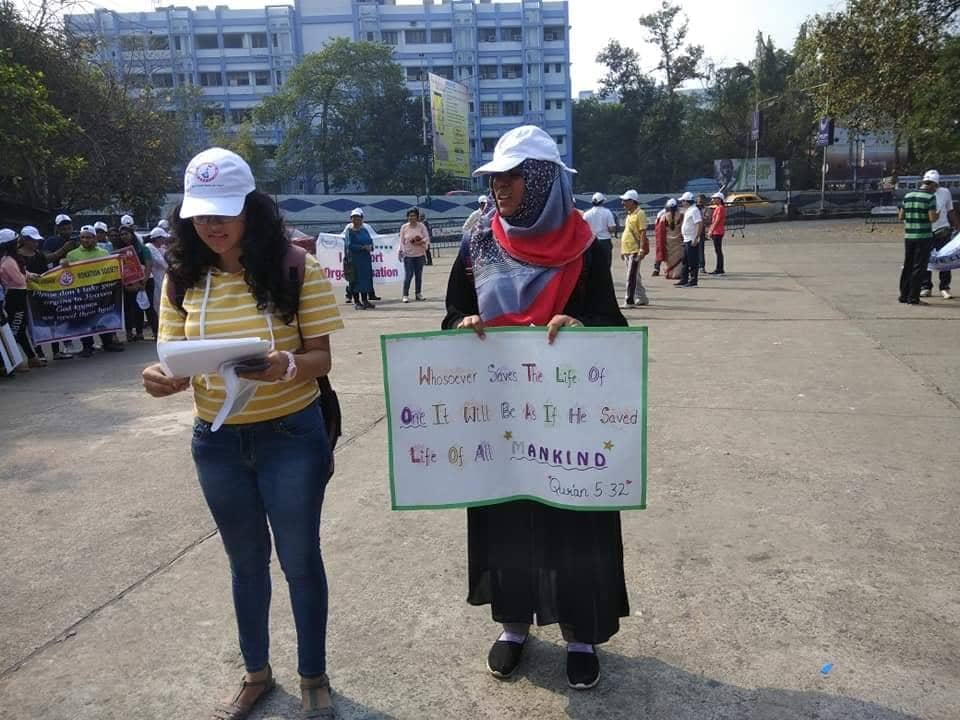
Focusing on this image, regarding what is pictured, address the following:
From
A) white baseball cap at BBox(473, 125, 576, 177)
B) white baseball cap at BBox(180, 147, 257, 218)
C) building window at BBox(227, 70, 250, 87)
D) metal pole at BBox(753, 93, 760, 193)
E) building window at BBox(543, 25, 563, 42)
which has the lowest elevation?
white baseball cap at BBox(180, 147, 257, 218)

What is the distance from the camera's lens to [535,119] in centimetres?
7812

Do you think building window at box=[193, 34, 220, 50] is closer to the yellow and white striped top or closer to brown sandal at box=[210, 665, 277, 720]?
the yellow and white striped top

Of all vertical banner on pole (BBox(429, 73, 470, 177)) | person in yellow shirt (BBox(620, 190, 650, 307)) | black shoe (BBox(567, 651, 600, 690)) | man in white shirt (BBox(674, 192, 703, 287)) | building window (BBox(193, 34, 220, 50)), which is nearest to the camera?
black shoe (BBox(567, 651, 600, 690))

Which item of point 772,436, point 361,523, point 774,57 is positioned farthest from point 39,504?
point 774,57

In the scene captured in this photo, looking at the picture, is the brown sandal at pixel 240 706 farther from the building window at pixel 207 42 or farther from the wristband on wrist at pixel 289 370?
the building window at pixel 207 42

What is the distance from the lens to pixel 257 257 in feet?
7.74

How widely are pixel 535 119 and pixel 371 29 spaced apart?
1874 cm

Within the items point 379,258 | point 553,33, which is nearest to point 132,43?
point 379,258

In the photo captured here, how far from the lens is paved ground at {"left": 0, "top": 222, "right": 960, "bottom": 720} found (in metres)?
2.75

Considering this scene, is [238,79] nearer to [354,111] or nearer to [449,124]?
[354,111]

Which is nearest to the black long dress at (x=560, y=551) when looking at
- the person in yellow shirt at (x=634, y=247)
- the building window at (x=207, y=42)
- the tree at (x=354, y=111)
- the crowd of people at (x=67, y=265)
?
the crowd of people at (x=67, y=265)

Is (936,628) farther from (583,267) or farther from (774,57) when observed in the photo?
(774,57)

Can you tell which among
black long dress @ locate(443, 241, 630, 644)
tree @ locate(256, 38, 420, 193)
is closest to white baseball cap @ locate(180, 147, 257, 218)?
black long dress @ locate(443, 241, 630, 644)

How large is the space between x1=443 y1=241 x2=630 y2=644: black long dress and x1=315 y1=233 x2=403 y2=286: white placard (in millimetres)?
12068
